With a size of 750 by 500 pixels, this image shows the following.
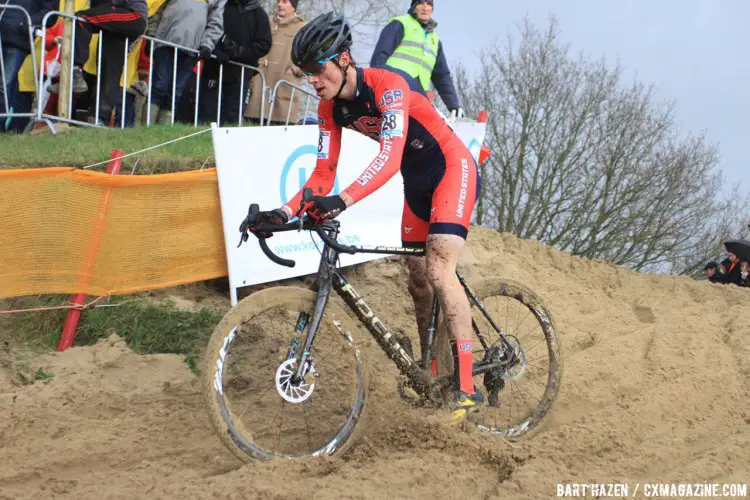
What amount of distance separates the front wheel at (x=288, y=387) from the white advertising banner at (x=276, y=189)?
102 cm

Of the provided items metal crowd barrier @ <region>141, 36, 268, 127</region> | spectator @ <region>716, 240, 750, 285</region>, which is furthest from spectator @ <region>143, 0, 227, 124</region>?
spectator @ <region>716, 240, 750, 285</region>

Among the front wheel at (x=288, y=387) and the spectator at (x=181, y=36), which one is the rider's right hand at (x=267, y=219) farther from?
the spectator at (x=181, y=36)

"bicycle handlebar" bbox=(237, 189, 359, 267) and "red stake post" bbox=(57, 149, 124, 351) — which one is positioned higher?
"bicycle handlebar" bbox=(237, 189, 359, 267)

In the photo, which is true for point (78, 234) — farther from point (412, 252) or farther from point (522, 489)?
point (522, 489)

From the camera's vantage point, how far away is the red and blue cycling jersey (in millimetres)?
4906

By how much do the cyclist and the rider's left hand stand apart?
0.30 feet

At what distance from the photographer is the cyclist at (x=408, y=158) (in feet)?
15.5

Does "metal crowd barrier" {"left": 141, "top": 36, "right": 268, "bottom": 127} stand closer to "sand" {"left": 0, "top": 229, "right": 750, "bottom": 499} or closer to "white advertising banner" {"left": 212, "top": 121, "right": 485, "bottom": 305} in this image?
"white advertising banner" {"left": 212, "top": 121, "right": 485, "bottom": 305}

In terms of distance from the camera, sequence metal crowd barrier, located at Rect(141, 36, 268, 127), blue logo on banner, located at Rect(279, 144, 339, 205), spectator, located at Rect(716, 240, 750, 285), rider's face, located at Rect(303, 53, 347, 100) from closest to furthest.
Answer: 1. rider's face, located at Rect(303, 53, 347, 100)
2. blue logo on banner, located at Rect(279, 144, 339, 205)
3. metal crowd barrier, located at Rect(141, 36, 268, 127)
4. spectator, located at Rect(716, 240, 750, 285)

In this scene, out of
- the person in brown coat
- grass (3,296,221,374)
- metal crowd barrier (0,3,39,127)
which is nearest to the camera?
grass (3,296,221,374)

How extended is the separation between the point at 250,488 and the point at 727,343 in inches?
226

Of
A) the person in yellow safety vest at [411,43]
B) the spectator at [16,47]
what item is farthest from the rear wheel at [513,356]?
the spectator at [16,47]

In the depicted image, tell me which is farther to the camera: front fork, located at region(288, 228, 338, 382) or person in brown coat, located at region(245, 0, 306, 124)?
person in brown coat, located at region(245, 0, 306, 124)

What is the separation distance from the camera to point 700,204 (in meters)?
27.0
